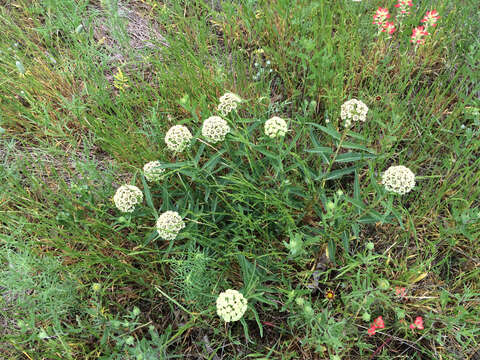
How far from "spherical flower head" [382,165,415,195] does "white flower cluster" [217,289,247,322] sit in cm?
85

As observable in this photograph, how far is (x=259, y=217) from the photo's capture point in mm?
1868

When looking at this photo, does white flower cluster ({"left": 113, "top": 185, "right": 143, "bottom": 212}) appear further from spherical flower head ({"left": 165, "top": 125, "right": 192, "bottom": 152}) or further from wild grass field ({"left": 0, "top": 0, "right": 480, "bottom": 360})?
spherical flower head ({"left": 165, "top": 125, "right": 192, "bottom": 152})

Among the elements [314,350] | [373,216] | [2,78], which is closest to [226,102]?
[373,216]

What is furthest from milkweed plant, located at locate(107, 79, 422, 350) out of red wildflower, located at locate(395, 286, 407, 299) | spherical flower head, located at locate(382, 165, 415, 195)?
red wildflower, located at locate(395, 286, 407, 299)

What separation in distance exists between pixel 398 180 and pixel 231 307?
957 millimetres

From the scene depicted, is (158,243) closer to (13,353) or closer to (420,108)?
(13,353)

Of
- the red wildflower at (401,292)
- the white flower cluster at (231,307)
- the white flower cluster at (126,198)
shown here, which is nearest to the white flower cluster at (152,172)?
the white flower cluster at (126,198)

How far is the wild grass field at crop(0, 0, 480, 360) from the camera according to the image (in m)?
1.71

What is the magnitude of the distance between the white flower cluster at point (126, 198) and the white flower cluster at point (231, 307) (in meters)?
0.74

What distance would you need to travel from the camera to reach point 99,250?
2.04m

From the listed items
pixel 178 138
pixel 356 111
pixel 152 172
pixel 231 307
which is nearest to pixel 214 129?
pixel 178 138

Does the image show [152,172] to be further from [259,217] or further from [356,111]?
[356,111]

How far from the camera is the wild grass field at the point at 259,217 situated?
171 cm

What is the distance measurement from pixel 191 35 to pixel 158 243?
6.05 ft
